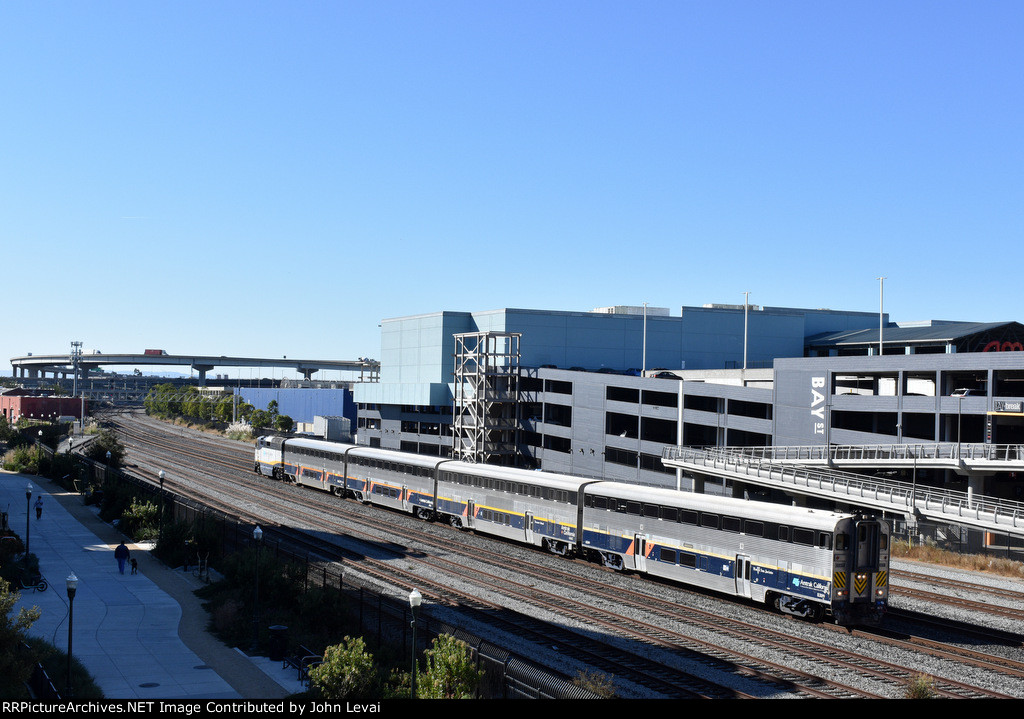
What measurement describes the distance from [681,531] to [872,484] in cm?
1701

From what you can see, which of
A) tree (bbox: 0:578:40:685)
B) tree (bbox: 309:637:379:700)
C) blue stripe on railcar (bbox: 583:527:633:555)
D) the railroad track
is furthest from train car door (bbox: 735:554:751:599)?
tree (bbox: 0:578:40:685)

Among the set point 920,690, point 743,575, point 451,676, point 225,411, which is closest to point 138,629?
point 451,676

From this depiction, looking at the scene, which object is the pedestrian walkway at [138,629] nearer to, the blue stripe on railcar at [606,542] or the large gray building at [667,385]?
the blue stripe on railcar at [606,542]

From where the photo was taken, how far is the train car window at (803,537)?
28.7 m

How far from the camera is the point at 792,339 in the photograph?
88.8 meters

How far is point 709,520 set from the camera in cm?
3272

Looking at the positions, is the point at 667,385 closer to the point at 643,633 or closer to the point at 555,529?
the point at 555,529

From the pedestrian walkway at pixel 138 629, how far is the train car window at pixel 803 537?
1717cm

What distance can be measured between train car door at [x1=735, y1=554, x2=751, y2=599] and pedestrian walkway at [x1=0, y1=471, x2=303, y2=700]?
54.0 ft

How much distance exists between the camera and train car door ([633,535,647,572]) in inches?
1407

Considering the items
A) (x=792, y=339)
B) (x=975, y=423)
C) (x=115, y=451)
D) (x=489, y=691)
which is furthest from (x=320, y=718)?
(x=792, y=339)

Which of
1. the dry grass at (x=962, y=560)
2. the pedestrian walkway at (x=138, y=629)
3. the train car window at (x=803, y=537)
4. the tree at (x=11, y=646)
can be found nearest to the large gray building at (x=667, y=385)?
the dry grass at (x=962, y=560)

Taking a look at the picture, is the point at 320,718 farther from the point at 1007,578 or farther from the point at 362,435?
the point at 362,435

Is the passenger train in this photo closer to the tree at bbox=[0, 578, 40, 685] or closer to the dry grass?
the dry grass
